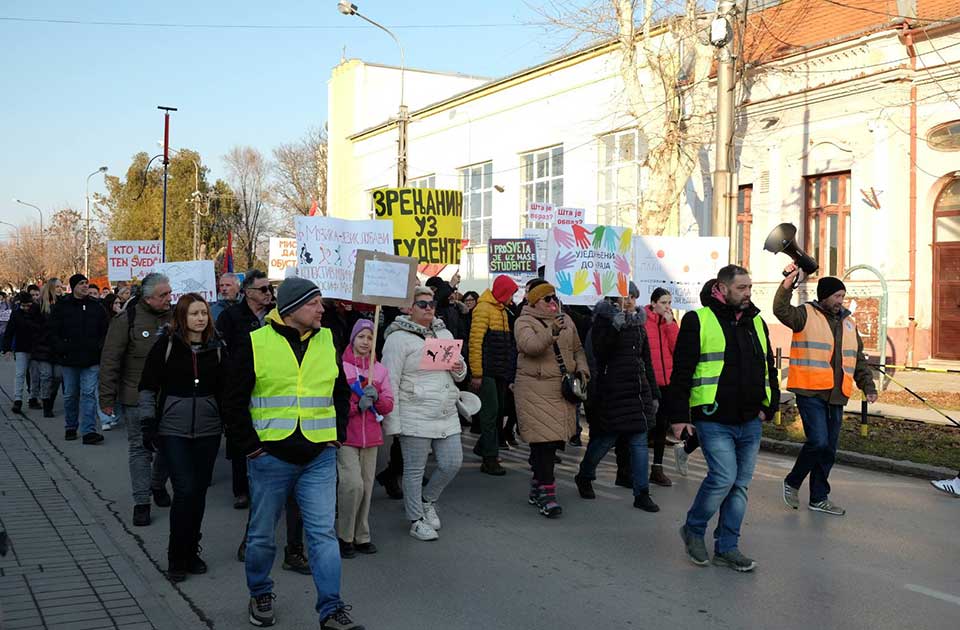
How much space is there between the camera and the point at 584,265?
392 inches

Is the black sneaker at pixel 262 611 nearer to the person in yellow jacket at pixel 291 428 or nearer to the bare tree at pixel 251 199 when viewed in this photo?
the person in yellow jacket at pixel 291 428

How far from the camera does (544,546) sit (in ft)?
21.9

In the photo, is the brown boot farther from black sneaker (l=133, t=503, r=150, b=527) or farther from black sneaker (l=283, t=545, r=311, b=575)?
black sneaker (l=133, t=503, r=150, b=527)

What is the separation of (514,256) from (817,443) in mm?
9706

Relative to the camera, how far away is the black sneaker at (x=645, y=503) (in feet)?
25.5

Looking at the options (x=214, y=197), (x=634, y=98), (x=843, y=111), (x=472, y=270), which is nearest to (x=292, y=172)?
(x=214, y=197)

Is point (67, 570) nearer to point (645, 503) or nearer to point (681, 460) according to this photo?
point (645, 503)

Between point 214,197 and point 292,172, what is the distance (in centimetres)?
560

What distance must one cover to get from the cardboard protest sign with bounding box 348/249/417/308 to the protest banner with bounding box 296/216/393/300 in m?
0.98

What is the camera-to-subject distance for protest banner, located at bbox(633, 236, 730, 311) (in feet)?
34.2

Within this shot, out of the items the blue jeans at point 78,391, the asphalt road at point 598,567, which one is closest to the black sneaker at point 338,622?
the asphalt road at point 598,567

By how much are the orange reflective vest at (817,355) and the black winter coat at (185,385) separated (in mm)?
4559

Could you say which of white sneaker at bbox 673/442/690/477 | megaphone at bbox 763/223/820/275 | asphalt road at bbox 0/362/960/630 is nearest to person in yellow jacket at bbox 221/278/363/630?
asphalt road at bbox 0/362/960/630

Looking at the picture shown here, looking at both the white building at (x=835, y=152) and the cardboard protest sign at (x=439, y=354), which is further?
the white building at (x=835, y=152)
